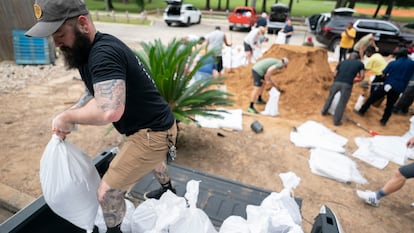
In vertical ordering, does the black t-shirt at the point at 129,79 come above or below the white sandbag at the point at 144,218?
above

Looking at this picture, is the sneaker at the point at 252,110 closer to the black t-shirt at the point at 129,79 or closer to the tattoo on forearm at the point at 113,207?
the black t-shirt at the point at 129,79

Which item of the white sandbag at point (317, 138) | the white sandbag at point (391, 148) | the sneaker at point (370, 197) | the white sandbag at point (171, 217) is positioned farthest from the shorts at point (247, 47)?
the white sandbag at point (171, 217)

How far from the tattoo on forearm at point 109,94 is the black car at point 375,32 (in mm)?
13236

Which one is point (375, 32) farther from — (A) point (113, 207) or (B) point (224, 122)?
(A) point (113, 207)

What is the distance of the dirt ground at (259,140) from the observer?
3.02 m

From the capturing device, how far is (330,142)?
4.51 meters

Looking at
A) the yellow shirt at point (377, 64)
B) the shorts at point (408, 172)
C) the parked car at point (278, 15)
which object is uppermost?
the parked car at point (278, 15)

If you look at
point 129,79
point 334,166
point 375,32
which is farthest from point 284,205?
point 375,32

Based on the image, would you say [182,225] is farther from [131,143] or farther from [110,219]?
[131,143]

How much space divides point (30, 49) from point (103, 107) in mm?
7444

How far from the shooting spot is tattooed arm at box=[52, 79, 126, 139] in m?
1.32

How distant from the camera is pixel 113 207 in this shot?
1835 millimetres

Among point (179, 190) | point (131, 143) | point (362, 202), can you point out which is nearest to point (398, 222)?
point (362, 202)

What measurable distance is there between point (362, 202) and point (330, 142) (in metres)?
1.52
